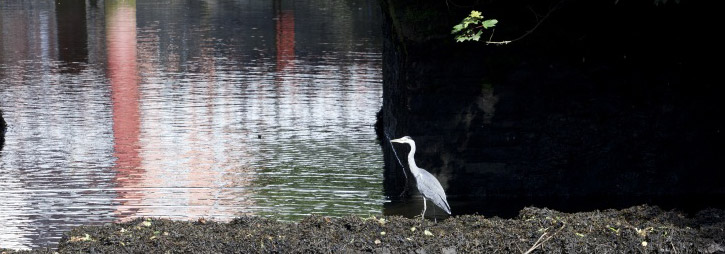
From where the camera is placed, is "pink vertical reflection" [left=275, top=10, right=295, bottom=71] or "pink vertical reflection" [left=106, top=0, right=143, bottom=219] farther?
"pink vertical reflection" [left=275, top=10, right=295, bottom=71]

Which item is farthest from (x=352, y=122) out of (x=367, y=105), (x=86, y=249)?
(x=86, y=249)

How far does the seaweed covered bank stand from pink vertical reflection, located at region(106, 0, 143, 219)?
3986mm

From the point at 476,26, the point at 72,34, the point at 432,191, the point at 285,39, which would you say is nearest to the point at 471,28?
the point at 476,26

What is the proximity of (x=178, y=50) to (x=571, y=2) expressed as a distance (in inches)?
699

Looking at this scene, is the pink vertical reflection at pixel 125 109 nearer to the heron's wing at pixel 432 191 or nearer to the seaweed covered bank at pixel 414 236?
the heron's wing at pixel 432 191

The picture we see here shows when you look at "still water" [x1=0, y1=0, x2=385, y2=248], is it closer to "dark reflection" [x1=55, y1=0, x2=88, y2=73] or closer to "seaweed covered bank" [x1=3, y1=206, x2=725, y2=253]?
"dark reflection" [x1=55, y1=0, x2=88, y2=73]

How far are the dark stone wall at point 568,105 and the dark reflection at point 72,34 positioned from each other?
13981mm

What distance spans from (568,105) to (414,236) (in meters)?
5.28

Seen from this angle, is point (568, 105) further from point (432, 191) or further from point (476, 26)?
point (432, 191)

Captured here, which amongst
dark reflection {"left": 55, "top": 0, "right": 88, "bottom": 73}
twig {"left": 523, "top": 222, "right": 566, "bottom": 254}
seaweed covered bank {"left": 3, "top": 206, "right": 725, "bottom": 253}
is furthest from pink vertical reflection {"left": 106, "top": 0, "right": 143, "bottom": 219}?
twig {"left": 523, "top": 222, "right": 566, "bottom": 254}

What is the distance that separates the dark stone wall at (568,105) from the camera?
12469 mm

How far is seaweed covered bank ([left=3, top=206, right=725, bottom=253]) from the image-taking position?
25.2 ft

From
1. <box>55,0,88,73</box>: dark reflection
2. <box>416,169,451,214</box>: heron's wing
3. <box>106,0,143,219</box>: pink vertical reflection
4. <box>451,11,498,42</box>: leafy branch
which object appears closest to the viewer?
<box>416,169,451,214</box>: heron's wing

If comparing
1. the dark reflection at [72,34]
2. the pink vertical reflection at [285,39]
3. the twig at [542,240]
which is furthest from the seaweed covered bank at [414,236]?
the dark reflection at [72,34]
